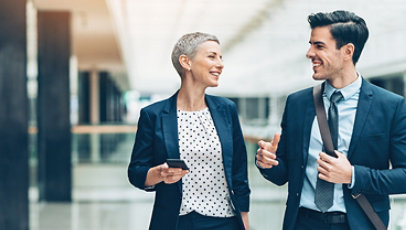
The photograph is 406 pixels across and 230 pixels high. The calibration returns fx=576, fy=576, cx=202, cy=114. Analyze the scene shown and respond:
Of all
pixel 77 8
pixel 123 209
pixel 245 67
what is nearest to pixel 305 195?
pixel 123 209

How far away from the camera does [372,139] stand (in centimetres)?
207

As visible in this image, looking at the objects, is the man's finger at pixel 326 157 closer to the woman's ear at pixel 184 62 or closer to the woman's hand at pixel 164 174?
the woman's hand at pixel 164 174

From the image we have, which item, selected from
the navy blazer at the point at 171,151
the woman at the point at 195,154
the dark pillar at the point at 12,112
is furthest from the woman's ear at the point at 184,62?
the dark pillar at the point at 12,112

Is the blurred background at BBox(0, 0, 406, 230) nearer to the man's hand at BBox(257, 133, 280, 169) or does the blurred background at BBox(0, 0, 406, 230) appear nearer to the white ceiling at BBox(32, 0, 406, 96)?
the white ceiling at BBox(32, 0, 406, 96)

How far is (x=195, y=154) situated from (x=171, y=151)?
0.10 meters

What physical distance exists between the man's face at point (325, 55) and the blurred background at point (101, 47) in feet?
4.24

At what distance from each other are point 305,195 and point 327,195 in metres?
0.12

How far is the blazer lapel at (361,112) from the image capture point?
2070mm

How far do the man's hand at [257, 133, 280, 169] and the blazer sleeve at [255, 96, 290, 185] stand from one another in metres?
0.08

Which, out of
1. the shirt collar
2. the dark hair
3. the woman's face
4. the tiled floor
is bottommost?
the tiled floor

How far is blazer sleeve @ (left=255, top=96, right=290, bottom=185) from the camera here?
7.48ft

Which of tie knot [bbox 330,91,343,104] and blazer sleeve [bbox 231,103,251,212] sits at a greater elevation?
tie knot [bbox 330,91,343,104]

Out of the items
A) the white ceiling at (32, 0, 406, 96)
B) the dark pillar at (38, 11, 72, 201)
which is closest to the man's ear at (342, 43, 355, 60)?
the white ceiling at (32, 0, 406, 96)

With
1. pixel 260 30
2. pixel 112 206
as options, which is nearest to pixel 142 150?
pixel 112 206
